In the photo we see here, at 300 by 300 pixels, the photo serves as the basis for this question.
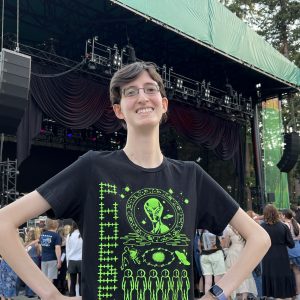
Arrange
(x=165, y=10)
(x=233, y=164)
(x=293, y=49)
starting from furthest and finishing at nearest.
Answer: (x=293, y=49) < (x=233, y=164) < (x=165, y=10)

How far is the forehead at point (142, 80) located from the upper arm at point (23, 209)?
18.6 inches

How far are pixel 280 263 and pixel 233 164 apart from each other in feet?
38.2

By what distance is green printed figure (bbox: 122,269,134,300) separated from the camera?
1356mm

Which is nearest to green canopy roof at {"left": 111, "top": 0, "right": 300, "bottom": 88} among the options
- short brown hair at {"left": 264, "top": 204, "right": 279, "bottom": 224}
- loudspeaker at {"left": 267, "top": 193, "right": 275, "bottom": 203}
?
loudspeaker at {"left": 267, "top": 193, "right": 275, "bottom": 203}

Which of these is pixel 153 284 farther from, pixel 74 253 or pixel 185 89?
pixel 185 89

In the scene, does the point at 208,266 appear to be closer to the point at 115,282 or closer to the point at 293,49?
the point at 115,282

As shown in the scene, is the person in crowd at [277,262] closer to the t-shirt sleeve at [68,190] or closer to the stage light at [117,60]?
the t-shirt sleeve at [68,190]

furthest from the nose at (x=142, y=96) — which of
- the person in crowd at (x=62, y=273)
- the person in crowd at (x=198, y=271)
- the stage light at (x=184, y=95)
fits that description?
the stage light at (x=184, y=95)

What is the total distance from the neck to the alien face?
0.41 ft

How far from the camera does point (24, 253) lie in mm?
1340

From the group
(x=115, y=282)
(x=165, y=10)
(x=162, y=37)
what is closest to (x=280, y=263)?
(x=115, y=282)

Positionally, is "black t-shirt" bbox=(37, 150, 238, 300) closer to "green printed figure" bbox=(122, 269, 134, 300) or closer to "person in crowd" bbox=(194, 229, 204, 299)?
"green printed figure" bbox=(122, 269, 134, 300)

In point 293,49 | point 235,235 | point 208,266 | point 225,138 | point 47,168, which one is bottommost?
point 208,266

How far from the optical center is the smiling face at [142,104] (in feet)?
4.83
